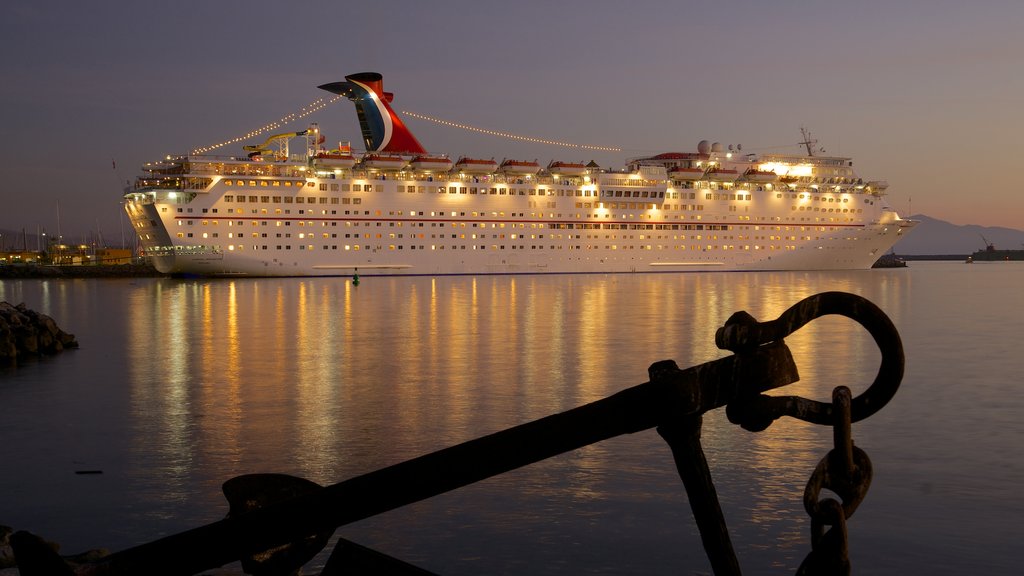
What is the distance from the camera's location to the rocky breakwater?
1708 centimetres

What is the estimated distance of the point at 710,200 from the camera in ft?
243

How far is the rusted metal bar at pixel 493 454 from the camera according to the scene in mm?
2557

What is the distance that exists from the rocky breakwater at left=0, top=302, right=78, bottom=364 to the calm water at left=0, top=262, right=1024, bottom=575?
816mm

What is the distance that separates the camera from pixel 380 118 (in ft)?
233

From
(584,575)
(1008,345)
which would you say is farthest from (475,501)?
(1008,345)

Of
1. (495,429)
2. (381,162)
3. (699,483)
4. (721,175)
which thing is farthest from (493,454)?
(721,175)

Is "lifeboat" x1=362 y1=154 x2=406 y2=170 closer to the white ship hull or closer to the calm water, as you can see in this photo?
the white ship hull

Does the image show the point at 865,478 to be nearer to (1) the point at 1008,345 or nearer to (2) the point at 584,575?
(2) the point at 584,575

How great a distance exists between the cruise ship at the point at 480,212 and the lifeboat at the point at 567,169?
96 millimetres

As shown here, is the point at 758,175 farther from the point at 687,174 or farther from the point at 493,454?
the point at 493,454

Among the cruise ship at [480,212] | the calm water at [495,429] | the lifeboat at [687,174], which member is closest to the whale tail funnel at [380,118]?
the cruise ship at [480,212]

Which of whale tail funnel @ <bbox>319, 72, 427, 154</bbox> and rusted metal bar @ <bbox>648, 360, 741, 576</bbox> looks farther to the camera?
whale tail funnel @ <bbox>319, 72, 427, 154</bbox>

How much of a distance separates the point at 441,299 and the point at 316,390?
23.5m

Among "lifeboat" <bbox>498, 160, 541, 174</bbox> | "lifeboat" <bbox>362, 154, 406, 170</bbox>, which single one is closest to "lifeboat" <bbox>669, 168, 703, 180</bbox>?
"lifeboat" <bbox>498, 160, 541, 174</bbox>
